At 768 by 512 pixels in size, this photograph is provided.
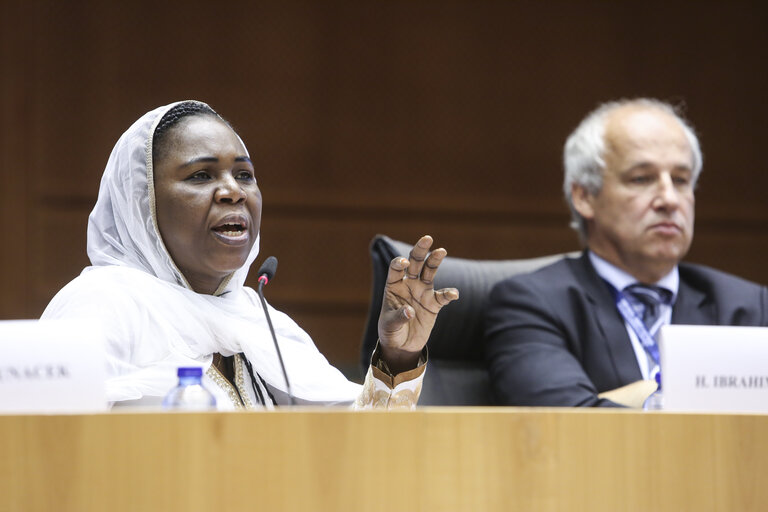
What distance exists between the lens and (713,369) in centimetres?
116

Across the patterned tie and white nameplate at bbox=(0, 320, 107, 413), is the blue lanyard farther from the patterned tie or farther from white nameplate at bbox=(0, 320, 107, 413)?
white nameplate at bbox=(0, 320, 107, 413)

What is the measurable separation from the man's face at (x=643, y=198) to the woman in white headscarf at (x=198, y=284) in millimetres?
944

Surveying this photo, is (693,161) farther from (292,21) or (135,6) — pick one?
(135,6)

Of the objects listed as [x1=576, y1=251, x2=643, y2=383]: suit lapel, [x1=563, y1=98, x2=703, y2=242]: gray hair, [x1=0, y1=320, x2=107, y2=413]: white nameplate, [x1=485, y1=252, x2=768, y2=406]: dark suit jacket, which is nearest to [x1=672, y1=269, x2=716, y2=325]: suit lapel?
[x1=485, y1=252, x2=768, y2=406]: dark suit jacket

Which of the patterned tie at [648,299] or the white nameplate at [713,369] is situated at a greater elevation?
the white nameplate at [713,369]

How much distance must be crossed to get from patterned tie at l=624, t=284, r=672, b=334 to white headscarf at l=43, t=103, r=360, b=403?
2.91 ft

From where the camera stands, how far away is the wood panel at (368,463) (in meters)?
0.90

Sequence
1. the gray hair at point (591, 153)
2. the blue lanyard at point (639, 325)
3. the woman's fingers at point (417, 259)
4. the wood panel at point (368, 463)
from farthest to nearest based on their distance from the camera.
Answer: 1. the gray hair at point (591, 153)
2. the blue lanyard at point (639, 325)
3. the woman's fingers at point (417, 259)
4. the wood panel at point (368, 463)

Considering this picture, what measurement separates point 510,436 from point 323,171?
2.51 m

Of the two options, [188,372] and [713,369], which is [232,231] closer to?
[188,372]

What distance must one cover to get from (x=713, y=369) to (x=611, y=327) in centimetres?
107

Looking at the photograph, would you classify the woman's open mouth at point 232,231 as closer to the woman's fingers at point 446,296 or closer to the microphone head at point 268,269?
the microphone head at point 268,269

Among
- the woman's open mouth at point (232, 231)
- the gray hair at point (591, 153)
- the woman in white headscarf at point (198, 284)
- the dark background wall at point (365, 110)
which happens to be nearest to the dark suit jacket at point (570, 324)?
the gray hair at point (591, 153)

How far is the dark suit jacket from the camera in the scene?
A: 2080mm
